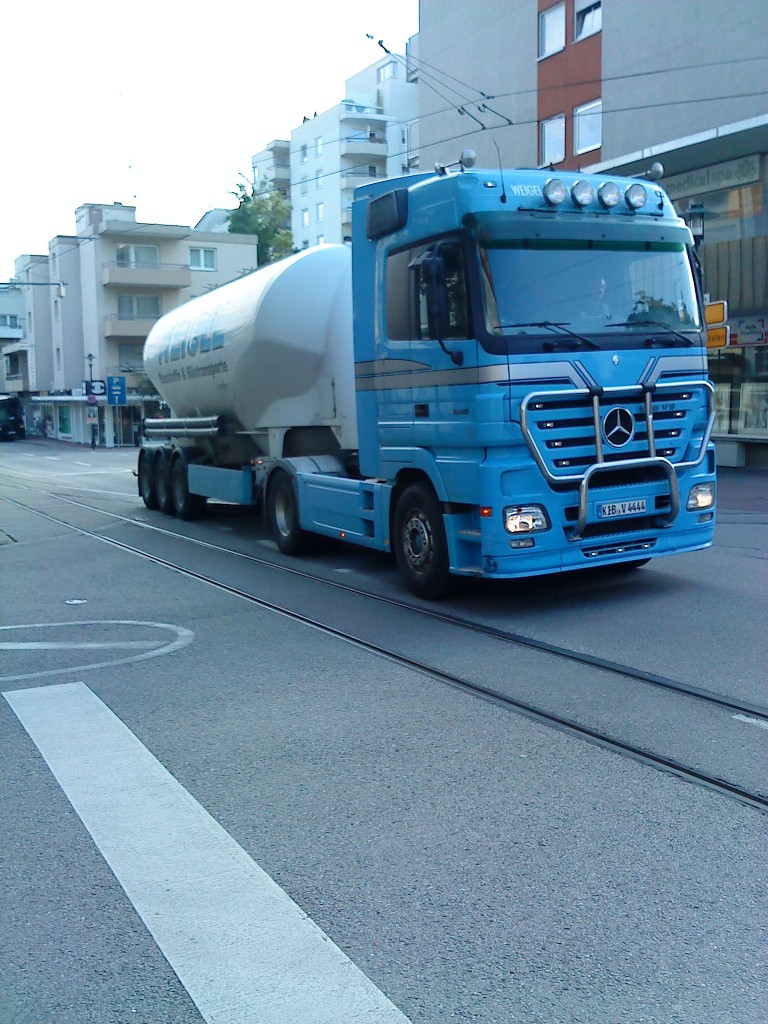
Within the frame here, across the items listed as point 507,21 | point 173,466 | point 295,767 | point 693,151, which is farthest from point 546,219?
point 507,21

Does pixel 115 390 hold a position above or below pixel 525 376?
above

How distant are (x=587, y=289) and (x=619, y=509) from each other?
1.78 m

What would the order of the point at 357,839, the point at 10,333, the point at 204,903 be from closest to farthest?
the point at 204,903 < the point at 357,839 < the point at 10,333

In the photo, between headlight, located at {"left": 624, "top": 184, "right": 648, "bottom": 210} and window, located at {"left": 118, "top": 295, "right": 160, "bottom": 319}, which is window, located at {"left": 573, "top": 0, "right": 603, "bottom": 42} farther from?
window, located at {"left": 118, "top": 295, "right": 160, "bottom": 319}

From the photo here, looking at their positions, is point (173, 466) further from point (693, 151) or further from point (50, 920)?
point (50, 920)

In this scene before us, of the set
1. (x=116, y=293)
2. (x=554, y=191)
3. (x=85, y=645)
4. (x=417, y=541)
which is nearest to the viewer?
(x=85, y=645)

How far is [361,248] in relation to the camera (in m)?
9.89

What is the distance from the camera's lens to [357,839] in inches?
171

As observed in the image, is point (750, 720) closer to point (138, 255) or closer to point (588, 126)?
point (588, 126)

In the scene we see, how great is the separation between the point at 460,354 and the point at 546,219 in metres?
1.28

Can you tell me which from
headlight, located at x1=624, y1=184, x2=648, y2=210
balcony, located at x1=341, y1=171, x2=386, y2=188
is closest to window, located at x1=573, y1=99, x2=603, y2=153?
headlight, located at x1=624, y1=184, x2=648, y2=210

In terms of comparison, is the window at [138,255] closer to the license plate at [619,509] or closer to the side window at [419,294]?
the side window at [419,294]

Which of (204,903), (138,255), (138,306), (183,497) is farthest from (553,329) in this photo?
(138,306)

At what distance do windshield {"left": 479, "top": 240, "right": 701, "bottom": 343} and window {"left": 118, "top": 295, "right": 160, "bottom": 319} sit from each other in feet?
175
